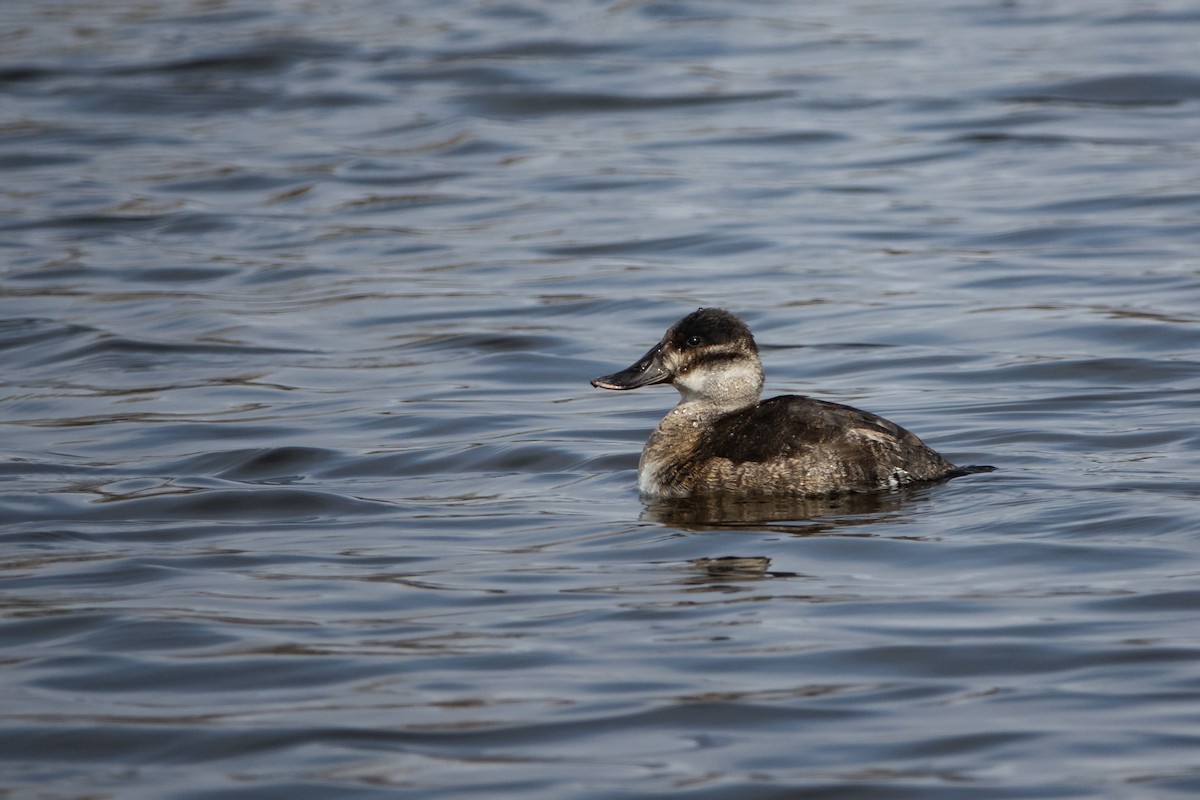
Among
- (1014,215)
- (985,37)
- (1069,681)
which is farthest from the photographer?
(985,37)

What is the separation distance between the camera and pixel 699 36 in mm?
22406

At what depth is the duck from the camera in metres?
7.88

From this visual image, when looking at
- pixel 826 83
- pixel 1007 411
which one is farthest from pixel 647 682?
pixel 826 83

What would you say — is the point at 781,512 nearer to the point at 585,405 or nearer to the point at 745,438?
the point at 745,438

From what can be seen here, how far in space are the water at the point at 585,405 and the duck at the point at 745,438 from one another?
0.58ft

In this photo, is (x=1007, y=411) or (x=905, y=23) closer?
(x=1007, y=411)

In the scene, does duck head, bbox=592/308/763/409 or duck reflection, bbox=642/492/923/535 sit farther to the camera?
duck head, bbox=592/308/763/409

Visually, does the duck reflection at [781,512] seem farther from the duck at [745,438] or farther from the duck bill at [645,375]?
the duck bill at [645,375]

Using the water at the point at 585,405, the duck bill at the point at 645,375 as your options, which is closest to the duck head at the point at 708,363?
the duck bill at the point at 645,375

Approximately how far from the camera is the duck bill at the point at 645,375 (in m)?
8.61

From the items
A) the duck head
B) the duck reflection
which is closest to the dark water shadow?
the duck reflection

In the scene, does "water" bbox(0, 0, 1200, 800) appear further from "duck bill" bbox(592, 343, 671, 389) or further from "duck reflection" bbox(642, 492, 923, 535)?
"duck bill" bbox(592, 343, 671, 389)

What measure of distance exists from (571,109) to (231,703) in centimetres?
1441

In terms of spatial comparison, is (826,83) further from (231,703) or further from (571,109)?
(231,703)
